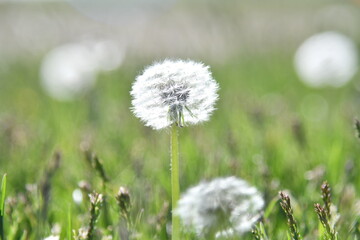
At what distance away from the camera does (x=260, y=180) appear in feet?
7.29

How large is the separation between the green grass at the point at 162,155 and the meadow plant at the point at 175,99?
76 mm

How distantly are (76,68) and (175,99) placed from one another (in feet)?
13.0

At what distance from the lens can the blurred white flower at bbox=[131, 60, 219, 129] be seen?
1.40 meters

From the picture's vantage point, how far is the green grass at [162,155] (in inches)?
74.7

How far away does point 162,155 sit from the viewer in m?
2.72

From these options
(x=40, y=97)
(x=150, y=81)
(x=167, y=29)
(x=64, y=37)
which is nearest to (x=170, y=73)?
(x=150, y=81)

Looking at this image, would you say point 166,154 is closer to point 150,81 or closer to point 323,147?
point 323,147

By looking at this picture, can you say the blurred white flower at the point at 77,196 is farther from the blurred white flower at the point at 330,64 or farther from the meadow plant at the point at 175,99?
the blurred white flower at the point at 330,64

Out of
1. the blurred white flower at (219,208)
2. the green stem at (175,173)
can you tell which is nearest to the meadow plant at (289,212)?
the blurred white flower at (219,208)

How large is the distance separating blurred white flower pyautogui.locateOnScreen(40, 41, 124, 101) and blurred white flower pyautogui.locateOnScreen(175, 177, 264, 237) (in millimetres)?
3469

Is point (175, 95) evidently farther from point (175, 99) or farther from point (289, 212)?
point (289, 212)

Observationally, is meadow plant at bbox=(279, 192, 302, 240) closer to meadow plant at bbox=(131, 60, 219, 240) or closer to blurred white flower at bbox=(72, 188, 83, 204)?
meadow plant at bbox=(131, 60, 219, 240)

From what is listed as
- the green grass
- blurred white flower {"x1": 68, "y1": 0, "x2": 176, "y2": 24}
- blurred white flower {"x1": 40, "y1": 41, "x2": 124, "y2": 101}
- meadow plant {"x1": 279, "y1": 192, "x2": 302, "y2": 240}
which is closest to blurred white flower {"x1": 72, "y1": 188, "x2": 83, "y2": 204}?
the green grass

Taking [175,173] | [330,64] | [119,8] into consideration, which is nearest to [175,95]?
[175,173]
